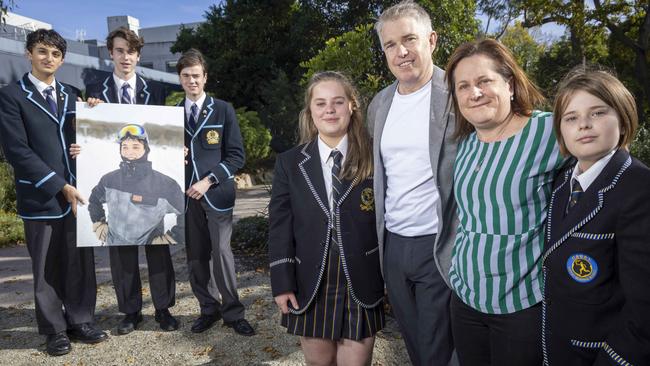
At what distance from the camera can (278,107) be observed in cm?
1667

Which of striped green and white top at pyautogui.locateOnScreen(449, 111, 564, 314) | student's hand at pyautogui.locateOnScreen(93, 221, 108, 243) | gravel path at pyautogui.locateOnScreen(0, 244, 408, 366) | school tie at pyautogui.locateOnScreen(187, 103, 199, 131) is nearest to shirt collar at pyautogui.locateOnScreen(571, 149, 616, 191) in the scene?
striped green and white top at pyautogui.locateOnScreen(449, 111, 564, 314)

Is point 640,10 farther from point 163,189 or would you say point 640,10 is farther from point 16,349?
point 16,349

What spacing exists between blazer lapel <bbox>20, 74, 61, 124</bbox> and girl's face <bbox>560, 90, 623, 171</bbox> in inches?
139

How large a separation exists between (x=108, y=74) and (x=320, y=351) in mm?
2964

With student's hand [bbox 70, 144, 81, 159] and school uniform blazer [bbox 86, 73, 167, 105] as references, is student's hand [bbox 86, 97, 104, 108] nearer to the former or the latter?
school uniform blazer [bbox 86, 73, 167, 105]

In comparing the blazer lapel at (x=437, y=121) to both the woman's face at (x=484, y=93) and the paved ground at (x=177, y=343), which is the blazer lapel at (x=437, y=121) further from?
the paved ground at (x=177, y=343)

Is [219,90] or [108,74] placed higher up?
[219,90]

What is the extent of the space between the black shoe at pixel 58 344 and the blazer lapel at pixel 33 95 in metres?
1.70

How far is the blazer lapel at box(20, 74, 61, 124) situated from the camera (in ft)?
11.9

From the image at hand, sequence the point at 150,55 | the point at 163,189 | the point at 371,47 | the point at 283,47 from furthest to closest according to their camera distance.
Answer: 1. the point at 150,55
2. the point at 283,47
3. the point at 371,47
4. the point at 163,189

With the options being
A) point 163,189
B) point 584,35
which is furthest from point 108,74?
point 584,35

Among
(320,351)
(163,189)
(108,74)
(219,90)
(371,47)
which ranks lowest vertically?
(320,351)

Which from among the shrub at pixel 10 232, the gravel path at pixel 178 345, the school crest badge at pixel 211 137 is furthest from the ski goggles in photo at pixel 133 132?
the shrub at pixel 10 232

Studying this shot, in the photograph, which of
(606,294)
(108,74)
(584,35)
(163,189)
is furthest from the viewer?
(584,35)
